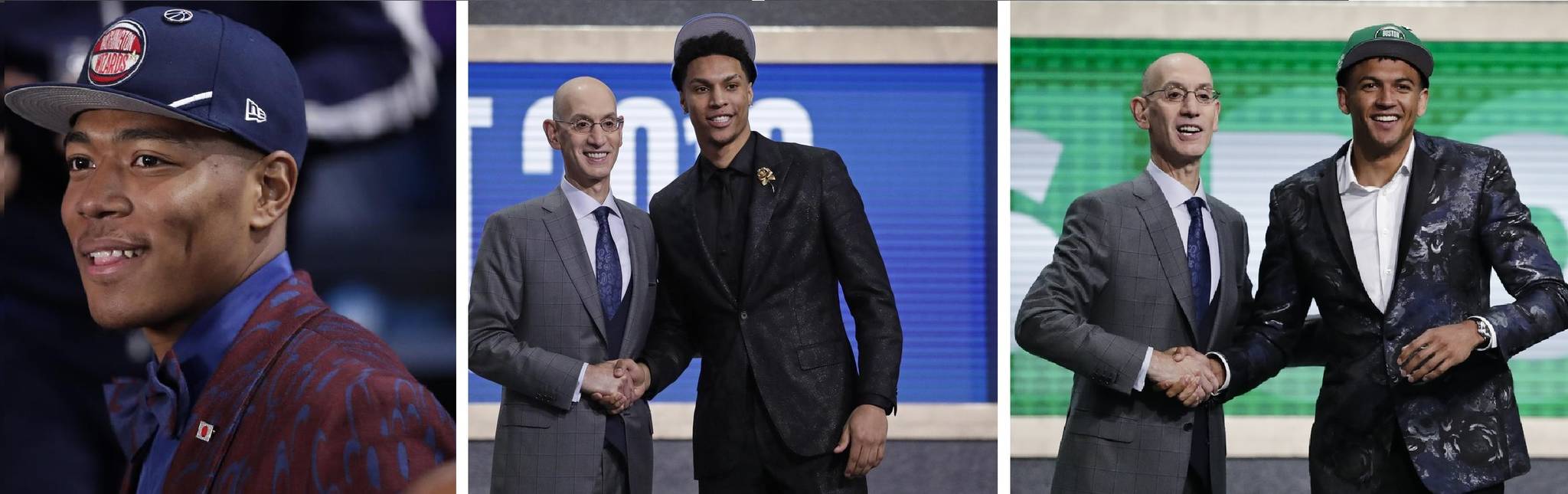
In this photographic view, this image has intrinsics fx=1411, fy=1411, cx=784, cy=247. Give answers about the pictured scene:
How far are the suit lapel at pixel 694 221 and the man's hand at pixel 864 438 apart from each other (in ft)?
1.34

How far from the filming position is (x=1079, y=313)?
3453 mm

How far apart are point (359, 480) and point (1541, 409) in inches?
130

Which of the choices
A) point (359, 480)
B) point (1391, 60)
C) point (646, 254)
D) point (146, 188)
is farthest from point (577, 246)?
point (1391, 60)

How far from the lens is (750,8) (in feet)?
12.1

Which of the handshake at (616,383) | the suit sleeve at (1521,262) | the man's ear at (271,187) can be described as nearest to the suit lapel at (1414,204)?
the suit sleeve at (1521,262)

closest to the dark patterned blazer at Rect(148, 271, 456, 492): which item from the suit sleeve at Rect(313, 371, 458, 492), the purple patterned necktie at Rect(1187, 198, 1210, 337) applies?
the suit sleeve at Rect(313, 371, 458, 492)

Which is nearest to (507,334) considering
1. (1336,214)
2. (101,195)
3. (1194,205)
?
(101,195)

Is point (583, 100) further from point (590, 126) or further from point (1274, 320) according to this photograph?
point (1274, 320)

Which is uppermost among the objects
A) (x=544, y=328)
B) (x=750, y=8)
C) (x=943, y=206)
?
(x=750, y=8)

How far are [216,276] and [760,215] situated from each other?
49.7 inches

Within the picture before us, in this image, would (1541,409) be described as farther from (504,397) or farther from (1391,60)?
(504,397)

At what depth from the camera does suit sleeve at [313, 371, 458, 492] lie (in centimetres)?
291

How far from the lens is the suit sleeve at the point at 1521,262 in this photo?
3.25m

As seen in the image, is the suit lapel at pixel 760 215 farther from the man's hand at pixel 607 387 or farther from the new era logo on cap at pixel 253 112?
the new era logo on cap at pixel 253 112
